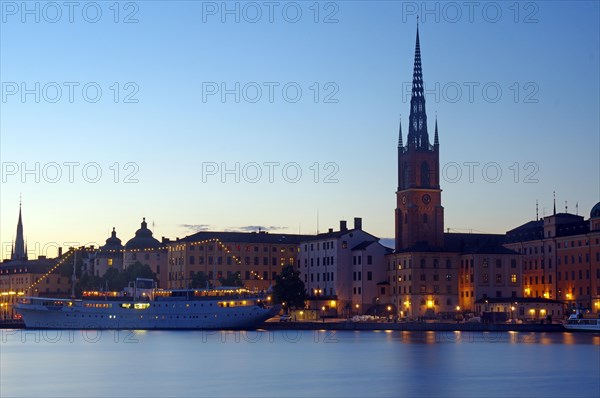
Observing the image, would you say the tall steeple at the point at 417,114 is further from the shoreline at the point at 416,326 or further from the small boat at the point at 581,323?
the small boat at the point at 581,323

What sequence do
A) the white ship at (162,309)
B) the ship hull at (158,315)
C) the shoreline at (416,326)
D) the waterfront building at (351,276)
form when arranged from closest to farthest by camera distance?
the shoreline at (416,326), the white ship at (162,309), the ship hull at (158,315), the waterfront building at (351,276)

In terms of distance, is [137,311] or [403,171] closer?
[137,311]

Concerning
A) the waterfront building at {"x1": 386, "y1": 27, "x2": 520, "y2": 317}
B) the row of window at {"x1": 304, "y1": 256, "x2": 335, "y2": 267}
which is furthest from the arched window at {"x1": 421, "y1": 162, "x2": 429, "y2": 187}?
the row of window at {"x1": 304, "y1": 256, "x2": 335, "y2": 267}

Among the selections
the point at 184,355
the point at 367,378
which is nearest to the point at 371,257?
the point at 184,355

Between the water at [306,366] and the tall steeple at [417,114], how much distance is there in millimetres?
59334

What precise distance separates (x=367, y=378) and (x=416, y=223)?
98.7 meters

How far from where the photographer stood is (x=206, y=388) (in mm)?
74625

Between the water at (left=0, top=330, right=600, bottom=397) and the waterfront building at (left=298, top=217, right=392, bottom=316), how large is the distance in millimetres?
36044

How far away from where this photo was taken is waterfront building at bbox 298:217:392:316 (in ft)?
550

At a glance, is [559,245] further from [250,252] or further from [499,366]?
[499,366]

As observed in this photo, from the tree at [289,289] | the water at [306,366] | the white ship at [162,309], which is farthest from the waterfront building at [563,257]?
the white ship at [162,309]

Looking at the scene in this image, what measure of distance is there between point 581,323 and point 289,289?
125 feet

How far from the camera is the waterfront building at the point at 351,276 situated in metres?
168

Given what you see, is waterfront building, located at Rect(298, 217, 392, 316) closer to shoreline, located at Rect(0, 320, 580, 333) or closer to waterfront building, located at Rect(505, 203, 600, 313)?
shoreline, located at Rect(0, 320, 580, 333)
